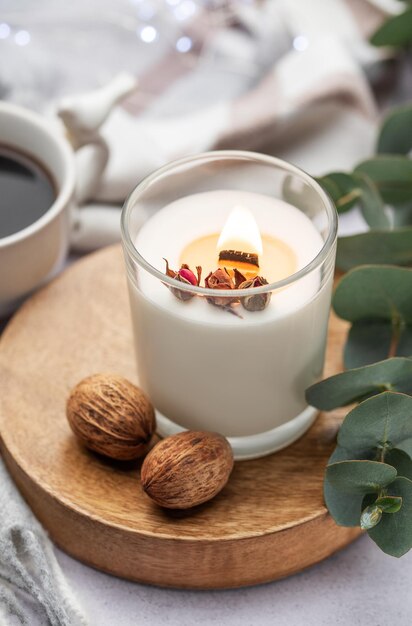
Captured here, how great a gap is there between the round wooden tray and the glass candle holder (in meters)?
0.04

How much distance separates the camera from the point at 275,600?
756mm

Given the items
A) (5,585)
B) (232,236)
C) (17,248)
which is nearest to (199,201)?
(232,236)

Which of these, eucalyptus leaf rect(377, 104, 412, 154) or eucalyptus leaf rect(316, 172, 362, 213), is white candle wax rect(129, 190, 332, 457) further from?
eucalyptus leaf rect(377, 104, 412, 154)

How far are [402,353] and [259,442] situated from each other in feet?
0.48

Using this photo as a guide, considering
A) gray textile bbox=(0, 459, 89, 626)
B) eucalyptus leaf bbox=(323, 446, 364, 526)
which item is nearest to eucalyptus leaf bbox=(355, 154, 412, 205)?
eucalyptus leaf bbox=(323, 446, 364, 526)

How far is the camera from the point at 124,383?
0.78m

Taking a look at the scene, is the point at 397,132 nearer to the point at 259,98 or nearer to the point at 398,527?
the point at 259,98

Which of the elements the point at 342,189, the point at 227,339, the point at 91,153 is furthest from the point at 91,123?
the point at 227,339

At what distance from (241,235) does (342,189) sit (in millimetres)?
233

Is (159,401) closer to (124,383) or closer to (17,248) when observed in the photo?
(124,383)

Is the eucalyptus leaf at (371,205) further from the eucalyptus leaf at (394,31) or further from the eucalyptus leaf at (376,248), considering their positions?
the eucalyptus leaf at (394,31)

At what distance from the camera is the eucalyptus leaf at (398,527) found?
689 mm

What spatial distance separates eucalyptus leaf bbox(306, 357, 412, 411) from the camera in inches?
29.2

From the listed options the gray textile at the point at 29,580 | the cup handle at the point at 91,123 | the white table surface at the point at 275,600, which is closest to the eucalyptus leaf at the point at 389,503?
the white table surface at the point at 275,600
